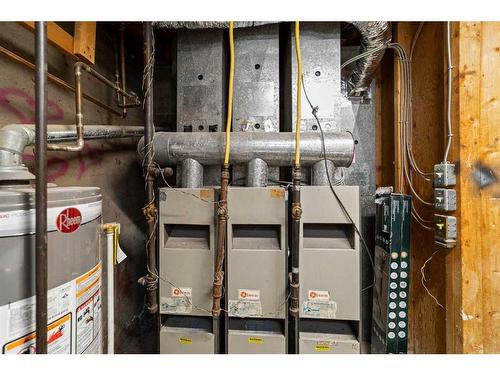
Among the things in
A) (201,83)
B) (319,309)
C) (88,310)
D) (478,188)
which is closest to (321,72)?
(201,83)

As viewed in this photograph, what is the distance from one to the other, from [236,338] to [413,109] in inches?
67.6

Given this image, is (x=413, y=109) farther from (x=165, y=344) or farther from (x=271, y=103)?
(x=165, y=344)

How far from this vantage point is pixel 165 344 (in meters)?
1.19

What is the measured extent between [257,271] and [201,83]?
1.20 meters

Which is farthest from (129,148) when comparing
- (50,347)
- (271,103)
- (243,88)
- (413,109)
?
(413,109)

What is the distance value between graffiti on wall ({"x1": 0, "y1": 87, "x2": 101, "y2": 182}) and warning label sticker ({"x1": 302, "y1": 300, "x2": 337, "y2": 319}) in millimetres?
1405

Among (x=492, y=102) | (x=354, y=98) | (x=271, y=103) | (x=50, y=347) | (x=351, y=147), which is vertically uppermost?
(x=354, y=98)

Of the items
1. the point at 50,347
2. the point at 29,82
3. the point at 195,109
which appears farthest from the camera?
the point at 195,109

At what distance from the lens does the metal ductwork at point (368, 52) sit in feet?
4.18

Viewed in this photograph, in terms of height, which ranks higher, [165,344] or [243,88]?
[243,88]

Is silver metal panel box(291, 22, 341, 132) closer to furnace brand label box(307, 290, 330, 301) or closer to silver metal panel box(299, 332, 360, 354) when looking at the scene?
furnace brand label box(307, 290, 330, 301)

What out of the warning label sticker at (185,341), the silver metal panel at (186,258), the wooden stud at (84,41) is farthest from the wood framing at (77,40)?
the warning label sticker at (185,341)

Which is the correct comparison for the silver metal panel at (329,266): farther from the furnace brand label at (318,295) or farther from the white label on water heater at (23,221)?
the white label on water heater at (23,221)

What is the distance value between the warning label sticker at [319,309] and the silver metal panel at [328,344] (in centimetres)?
13
